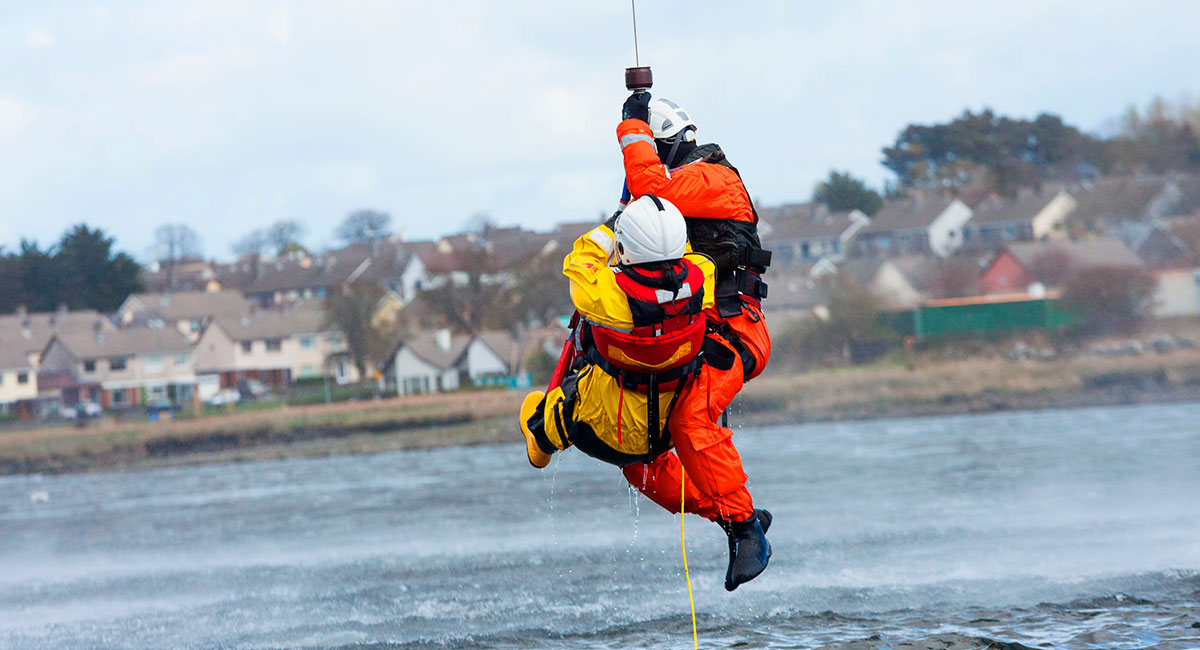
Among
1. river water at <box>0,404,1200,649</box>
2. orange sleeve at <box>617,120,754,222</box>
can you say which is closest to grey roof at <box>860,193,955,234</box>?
river water at <box>0,404,1200,649</box>

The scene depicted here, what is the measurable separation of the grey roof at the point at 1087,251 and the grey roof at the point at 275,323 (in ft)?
94.7

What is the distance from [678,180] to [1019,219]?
45.5 meters

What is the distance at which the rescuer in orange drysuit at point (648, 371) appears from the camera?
4.69 meters

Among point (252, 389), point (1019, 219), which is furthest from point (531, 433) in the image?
point (252, 389)

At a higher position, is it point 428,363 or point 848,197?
point 848,197

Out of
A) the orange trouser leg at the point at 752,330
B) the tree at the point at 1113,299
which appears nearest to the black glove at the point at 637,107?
the orange trouser leg at the point at 752,330

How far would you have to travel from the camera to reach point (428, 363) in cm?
4488

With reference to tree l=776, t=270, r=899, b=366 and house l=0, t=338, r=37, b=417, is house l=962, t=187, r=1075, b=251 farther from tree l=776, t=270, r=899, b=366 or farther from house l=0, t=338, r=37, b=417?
house l=0, t=338, r=37, b=417

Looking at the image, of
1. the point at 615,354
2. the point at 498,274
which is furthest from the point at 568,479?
the point at 498,274

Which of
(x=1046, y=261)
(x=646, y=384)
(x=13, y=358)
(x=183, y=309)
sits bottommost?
(x=646, y=384)

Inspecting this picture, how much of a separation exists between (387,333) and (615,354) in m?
42.5

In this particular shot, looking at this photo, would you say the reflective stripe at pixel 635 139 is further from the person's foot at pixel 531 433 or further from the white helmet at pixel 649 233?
the person's foot at pixel 531 433

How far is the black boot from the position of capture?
5.11 m

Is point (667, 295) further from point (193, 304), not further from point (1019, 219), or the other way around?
point (193, 304)
